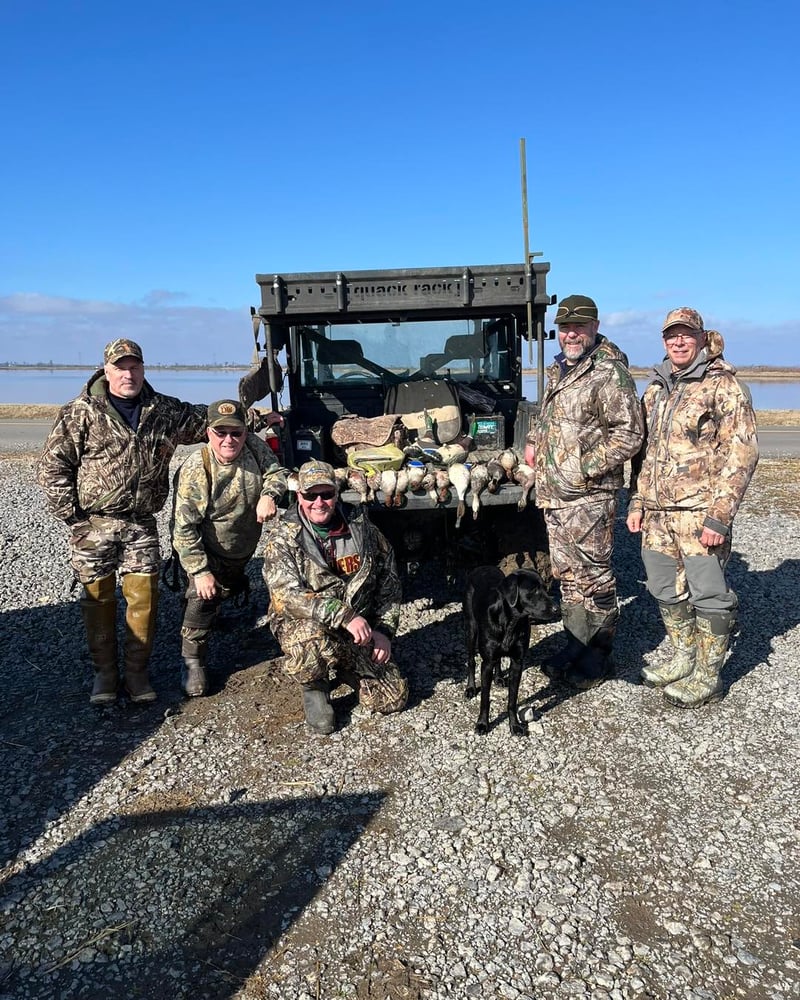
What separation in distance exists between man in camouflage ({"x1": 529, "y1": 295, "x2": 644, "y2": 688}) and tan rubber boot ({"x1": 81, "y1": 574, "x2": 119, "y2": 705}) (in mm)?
2693

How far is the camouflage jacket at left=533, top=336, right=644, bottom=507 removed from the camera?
4.01 m

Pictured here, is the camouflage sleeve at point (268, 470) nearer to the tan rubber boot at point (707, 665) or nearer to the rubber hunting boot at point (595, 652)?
the rubber hunting boot at point (595, 652)

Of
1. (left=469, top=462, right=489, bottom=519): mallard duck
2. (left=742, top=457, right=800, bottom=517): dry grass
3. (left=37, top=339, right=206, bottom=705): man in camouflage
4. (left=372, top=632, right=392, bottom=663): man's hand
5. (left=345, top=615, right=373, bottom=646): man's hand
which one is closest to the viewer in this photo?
(left=345, top=615, right=373, bottom=646): man's hand

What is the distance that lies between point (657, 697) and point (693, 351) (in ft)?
6.65

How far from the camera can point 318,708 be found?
12.9 ft

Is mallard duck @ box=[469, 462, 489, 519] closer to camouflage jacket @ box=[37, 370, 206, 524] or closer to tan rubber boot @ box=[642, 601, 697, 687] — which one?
tan rubber boot @ box=[642, 601, 697, 687]

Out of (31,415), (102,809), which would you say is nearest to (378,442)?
(102,809)

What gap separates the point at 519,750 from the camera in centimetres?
371

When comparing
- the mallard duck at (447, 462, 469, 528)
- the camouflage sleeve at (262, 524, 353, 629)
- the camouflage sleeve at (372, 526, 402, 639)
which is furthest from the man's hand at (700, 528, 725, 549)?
the camouflage sleeve at (262, 524, 353, 629)

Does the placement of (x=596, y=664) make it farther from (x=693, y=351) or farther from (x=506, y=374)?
(x=506, y=374)

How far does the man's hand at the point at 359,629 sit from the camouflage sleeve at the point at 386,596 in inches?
12.7

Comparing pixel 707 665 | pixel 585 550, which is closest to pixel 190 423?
pixel 585 550

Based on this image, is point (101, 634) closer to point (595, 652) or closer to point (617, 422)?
point (595, 652)

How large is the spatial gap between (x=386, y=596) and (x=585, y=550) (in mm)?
1205
